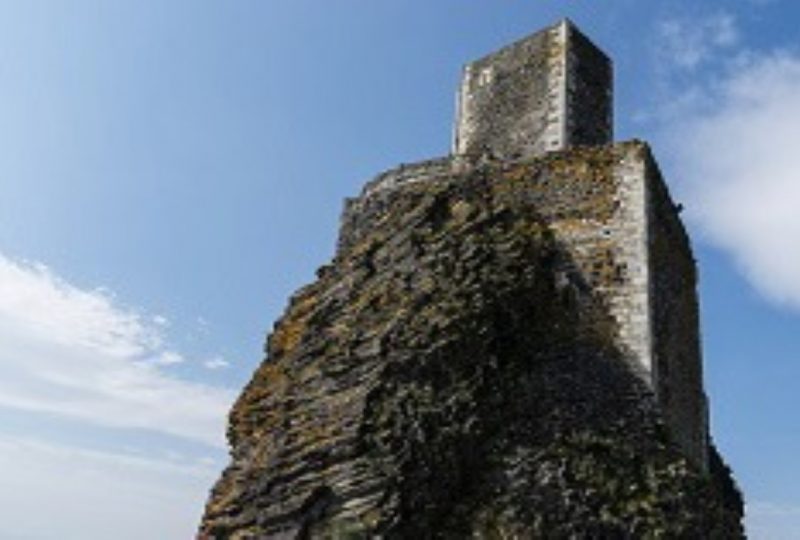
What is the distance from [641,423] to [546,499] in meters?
2.24

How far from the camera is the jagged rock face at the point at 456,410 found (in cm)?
1327

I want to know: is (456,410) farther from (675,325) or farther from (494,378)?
(675,325)

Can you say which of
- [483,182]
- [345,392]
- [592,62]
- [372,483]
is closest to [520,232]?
[483,182]

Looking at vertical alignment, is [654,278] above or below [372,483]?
above

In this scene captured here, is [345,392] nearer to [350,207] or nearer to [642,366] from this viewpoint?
A: [642,366]

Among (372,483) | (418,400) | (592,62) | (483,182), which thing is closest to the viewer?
(372,483)

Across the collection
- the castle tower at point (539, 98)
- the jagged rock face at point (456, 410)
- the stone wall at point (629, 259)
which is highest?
the castle tower at point (539, 98)

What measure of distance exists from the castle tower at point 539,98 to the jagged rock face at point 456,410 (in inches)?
160

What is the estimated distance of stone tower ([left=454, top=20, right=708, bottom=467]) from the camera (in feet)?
50.5

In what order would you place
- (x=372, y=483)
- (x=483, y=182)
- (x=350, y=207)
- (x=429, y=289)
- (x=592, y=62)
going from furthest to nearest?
(x=592, y=62) < (x=350, y=207) < (x=483, y=182) < (x=429, y=289) < (x=372, y=483)

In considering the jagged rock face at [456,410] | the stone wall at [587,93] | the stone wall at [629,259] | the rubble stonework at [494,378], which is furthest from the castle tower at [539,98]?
the jagged rock face at [456,410]

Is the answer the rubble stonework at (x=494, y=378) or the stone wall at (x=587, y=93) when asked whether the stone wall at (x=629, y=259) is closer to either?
the rubble stonework at (x=494, y=378)

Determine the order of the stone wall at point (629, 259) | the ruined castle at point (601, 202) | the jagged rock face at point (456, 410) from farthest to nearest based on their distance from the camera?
1. the ruined castle at point (601, 202)
2. the stone wall at point (629, 259)
3. the jagged rock face at point (456, 410)

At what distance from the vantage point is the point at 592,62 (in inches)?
875
